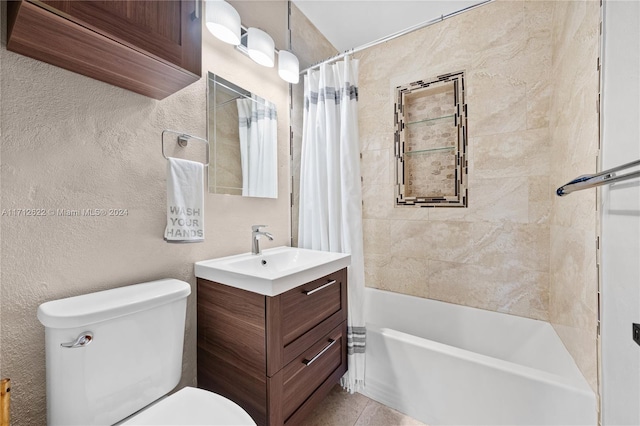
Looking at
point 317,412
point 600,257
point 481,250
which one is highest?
point 600,257

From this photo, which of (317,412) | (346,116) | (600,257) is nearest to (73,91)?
(346,116)

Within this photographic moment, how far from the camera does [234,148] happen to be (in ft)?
4.98

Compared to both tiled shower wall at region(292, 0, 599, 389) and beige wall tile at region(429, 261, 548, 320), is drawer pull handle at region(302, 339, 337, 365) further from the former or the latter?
beige wall tile at region(429, 261, 548, 320)

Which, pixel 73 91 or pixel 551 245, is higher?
pixel 73 91

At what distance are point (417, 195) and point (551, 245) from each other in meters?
0.92

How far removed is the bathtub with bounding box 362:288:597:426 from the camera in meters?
1.10

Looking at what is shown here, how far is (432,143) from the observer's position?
6.97 feet

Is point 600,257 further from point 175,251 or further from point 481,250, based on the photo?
point 175,251

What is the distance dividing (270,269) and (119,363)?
0.77m

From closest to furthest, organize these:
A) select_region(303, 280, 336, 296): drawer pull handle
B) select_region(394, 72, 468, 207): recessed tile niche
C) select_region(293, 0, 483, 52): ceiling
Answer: select_region(303, 280, 336, 296): drawer pull handle, select_region(293, 0, 483, 52): ceiling, select_region(394, 72, 468, 207): recessed tile niche

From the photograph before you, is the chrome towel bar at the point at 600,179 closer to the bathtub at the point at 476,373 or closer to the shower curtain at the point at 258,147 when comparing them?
the bathtub at the point at 476,373

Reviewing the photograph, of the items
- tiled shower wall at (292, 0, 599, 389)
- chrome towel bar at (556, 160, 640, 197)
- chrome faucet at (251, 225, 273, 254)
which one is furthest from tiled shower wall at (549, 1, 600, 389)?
chrome faucet at (251, 225, 273, 254)

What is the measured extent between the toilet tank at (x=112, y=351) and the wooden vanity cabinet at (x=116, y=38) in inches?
31.3

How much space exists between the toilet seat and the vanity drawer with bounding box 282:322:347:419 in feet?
0.94
